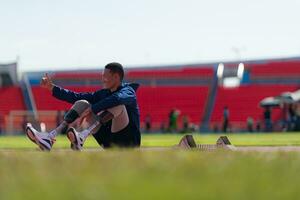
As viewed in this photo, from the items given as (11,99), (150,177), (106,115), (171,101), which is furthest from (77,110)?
(11,99)

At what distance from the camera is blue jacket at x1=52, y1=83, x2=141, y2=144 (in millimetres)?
7266

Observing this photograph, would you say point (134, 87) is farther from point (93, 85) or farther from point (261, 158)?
point (93, 85)

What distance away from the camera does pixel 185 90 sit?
58.0 metres

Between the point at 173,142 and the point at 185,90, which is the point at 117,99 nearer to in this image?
the point at 173,142

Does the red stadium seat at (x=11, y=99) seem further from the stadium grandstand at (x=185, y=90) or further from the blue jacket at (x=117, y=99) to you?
the blue jacket at (x=117, y=99)

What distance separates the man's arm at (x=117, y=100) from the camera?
7.23m

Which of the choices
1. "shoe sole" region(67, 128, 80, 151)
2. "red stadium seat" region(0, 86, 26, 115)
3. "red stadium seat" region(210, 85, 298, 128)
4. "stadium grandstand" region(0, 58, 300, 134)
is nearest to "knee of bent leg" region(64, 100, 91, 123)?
"shoe sole" region(67, 128, 80, 151)

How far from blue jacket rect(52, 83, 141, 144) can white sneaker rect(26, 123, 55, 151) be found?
619mm

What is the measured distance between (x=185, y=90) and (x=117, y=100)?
5078 centimetres

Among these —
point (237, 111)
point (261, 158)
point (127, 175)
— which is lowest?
point (237, 111)

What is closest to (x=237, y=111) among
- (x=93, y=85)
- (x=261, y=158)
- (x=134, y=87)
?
(x=93, y=85)

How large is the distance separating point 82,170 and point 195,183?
809 millimetres

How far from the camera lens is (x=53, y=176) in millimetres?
3289

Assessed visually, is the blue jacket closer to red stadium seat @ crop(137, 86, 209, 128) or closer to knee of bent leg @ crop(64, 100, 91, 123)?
knee of bent leg @ crop(64, 100, 91, 123)
